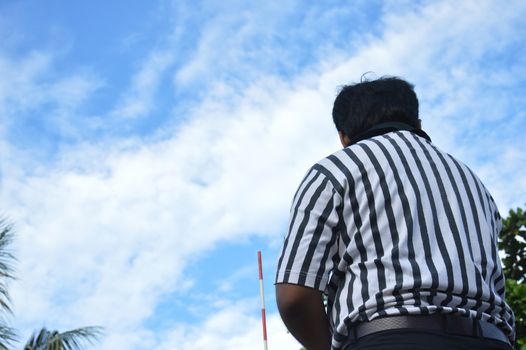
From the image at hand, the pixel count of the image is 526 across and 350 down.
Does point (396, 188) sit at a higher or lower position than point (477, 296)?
higher

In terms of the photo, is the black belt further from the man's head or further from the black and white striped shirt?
the man's head

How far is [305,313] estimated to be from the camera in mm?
2193

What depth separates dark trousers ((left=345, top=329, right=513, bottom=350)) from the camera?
1.95 m

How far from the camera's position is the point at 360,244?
7.07 feet

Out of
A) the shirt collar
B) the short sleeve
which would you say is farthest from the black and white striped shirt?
the shirt collar

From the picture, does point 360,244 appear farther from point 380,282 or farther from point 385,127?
point 385,127

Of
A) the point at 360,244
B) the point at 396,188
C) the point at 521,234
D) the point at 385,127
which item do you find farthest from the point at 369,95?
the point at 521,234

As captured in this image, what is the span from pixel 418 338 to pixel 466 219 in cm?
45

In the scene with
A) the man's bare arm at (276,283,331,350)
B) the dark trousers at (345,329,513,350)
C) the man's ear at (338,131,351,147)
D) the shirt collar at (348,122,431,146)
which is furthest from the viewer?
the man's ear at (338,131,351,147)

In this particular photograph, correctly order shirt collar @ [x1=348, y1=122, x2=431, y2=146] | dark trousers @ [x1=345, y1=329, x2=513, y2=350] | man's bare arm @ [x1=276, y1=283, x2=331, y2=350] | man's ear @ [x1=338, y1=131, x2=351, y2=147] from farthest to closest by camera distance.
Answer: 1. man's ear @ [x1=338, y1=131, x2=351, y2=147]
2. shirt collar @ [x1=348, y1=122, x2=431, y2=146]
3. man's bare arm @ [x1=276, y1=283, x2=331, y2=350]
4. dark trousers @ [x1=345, y1=329, x2=513, y2=350]

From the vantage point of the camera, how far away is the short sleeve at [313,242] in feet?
7.20

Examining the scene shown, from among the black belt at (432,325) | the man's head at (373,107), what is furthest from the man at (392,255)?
the man's head at (373,107)

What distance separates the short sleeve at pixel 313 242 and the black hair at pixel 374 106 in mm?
416

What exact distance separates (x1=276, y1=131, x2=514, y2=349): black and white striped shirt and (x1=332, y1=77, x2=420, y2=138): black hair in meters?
0.21
